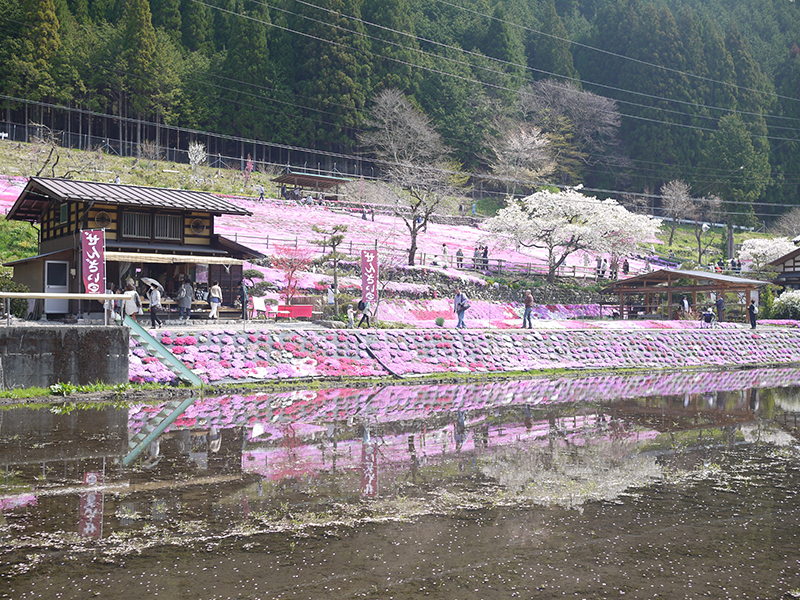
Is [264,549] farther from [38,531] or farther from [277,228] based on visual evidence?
[277,228]

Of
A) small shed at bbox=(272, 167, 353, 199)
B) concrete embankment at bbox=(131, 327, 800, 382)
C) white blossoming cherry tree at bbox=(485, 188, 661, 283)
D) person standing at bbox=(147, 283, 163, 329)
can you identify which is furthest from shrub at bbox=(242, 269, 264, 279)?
small shed at bbox=(272, 167, 353, 199)

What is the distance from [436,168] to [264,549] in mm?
50983

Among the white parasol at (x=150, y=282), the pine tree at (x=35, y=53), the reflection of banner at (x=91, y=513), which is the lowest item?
the reflection of banner at (x=91, y=513)

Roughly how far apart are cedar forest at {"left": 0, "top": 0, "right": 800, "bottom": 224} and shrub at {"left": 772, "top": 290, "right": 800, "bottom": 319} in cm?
3107

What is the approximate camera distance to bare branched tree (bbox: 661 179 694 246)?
2393 inches

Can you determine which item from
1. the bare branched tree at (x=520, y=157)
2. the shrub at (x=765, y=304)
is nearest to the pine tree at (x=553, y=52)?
the bare branched tree at (x=520, y=157)

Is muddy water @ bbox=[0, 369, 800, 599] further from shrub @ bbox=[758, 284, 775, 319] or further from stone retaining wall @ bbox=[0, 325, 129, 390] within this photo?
shrub @ bbox=[758, 284, 775, 319]

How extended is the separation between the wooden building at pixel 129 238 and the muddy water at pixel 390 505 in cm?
1007

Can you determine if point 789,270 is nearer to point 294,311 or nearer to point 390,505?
point 294,311

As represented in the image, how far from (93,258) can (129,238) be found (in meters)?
5.52

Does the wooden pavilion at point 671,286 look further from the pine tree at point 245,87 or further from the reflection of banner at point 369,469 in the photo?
the pine tree at point 245,87

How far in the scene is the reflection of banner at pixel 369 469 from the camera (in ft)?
25.3

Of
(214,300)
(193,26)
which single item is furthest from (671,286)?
(193,26)

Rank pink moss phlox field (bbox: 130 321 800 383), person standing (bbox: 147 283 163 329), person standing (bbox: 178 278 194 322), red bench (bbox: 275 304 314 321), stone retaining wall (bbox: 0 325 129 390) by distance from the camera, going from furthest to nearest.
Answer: red bench (bbox: 275 304 314 321) → person standing (bbox: 178 278 194 322) → person standing (bbox: 147 283 163 329) → pink moss phlox field (bbox: 130 321 800 383) → stone retaining wall (bbox: 0 325 129 390)
